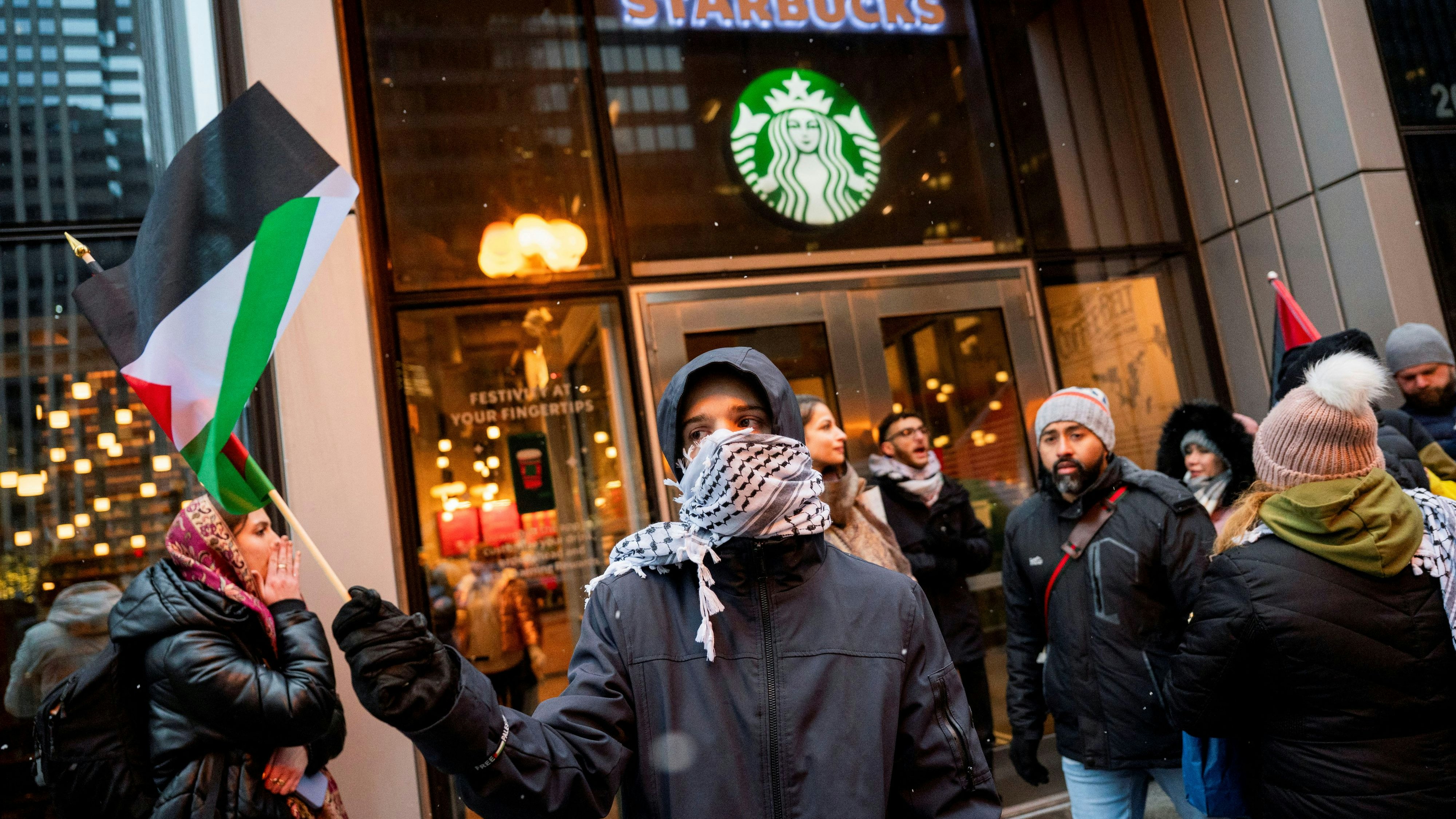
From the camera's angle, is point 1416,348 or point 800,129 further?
point 800,129

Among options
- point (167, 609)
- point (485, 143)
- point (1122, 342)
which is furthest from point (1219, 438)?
point (167, 609)

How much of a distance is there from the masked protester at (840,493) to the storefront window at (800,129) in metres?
2.11

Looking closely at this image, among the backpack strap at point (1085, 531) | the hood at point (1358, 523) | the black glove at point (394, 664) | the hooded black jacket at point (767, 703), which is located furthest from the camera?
the backpack strap at point (1085, 531)

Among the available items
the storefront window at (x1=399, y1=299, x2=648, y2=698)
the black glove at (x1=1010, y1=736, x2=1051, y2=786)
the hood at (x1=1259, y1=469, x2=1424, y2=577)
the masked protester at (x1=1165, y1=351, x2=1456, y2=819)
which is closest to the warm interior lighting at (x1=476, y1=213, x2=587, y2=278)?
the storefront window at (x1=399, y1=299, x2=648, y2=698)

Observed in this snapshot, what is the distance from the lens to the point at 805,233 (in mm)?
6129

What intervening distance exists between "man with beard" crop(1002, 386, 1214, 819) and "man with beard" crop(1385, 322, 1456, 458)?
244 centimetres

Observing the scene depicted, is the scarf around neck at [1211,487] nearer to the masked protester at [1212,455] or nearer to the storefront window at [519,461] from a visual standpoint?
the masked protester at [1212,455]

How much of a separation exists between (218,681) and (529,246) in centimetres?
318

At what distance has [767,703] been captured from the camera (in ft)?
6.00

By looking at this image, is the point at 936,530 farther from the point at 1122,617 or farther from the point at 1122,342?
the point at 1122,342

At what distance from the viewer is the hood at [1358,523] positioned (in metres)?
2.51

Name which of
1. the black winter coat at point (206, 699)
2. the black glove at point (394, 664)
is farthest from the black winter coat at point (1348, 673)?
the black winter coat at point (206, 699)

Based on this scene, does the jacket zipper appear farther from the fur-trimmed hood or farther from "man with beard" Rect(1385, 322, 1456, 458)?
"man with beard" Rect(1385, 322, 1456, 458)

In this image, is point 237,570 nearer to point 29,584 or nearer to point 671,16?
point 29,584
